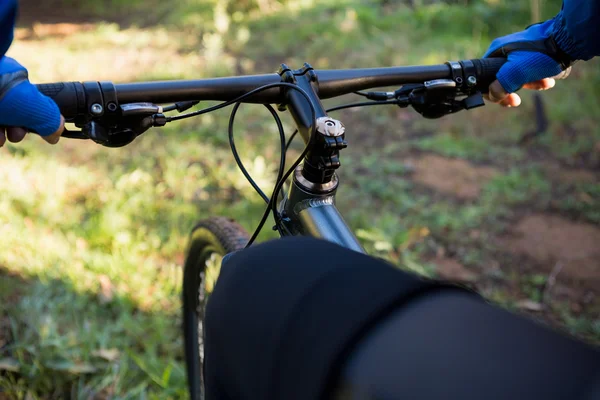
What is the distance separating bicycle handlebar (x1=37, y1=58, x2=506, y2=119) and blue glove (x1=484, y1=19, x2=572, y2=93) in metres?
0.03

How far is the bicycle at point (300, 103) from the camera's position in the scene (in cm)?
118

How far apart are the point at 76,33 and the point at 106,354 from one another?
305 inches

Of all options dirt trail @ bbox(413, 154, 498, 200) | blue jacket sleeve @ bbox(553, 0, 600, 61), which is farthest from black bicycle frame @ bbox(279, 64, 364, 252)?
dirt trail @ bbox(413, 154, 498, 200)

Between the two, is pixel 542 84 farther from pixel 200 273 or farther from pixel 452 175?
pixel 452 175

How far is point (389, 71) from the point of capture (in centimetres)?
141

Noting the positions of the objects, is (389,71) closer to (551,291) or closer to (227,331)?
(227,331)

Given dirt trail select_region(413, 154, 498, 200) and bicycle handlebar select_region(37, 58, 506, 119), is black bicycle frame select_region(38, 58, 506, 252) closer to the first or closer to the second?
bicycle handlebar select_region(37, 58, 506, 119)

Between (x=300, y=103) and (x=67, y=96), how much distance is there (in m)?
0.51

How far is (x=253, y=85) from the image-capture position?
4.27 feet

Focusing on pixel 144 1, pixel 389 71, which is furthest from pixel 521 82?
pixel 144 1

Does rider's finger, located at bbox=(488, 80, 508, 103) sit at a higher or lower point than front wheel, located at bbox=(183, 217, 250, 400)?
higher

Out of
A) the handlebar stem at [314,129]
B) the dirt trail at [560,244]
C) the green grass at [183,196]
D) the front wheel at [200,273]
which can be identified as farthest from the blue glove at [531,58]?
the dirt trail at [560,244]

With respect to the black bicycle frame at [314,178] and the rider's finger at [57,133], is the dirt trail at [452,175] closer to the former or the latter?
the black bicycle frame at [314,178]

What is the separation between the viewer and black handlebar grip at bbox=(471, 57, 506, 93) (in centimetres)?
148
